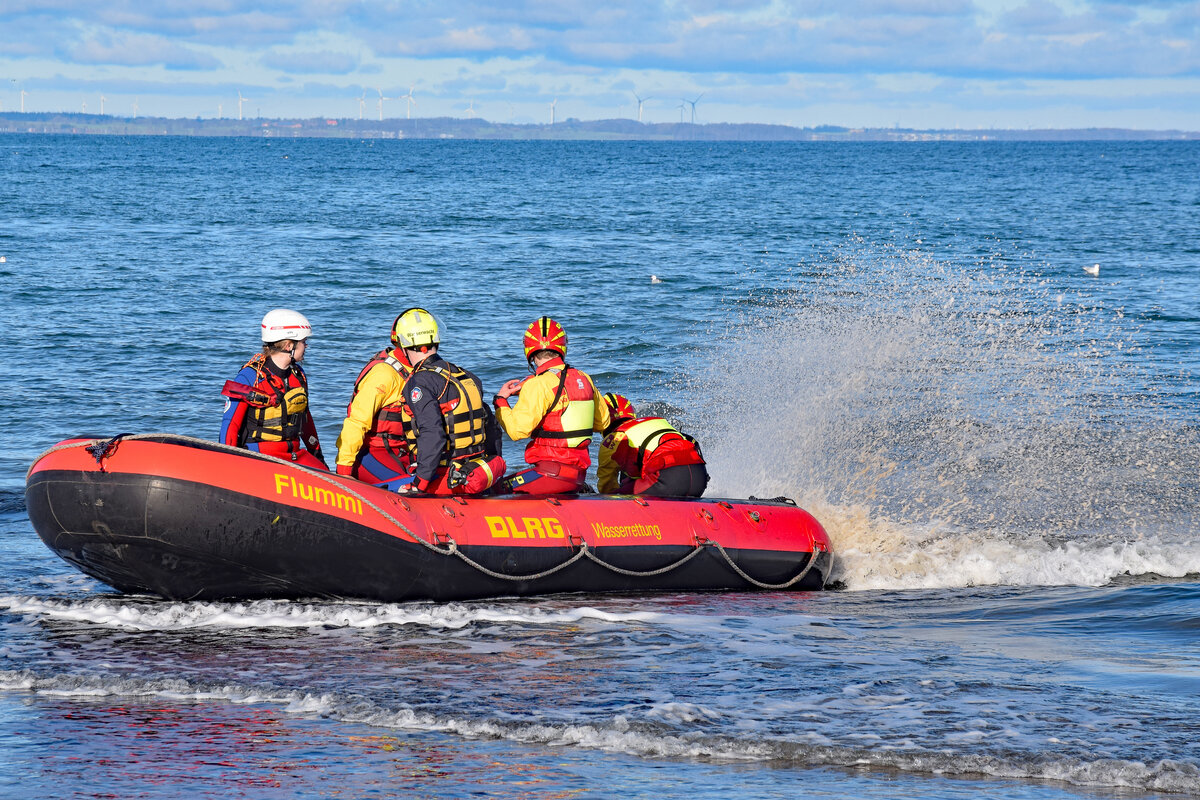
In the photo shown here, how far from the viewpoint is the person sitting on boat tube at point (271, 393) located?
7.55 m

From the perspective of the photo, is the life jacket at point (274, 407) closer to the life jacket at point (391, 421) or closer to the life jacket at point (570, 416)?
the life jacket at point (391, 421)

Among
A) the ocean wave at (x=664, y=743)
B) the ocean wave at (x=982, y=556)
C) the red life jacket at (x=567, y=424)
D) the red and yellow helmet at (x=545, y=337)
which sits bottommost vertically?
the ocean wave at (x=982, y=556)

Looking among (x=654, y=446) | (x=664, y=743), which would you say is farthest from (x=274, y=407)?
(x=664, y=743)

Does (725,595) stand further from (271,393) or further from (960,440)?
(960,440)

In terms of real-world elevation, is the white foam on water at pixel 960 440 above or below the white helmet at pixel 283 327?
below

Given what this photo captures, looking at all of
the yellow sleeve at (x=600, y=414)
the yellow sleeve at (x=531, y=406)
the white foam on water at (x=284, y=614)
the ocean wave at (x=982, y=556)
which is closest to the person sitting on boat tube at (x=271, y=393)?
the white foam on water at (x=284, y=614)

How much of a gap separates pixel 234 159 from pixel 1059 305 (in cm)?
9286

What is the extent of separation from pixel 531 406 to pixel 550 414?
0.16 m

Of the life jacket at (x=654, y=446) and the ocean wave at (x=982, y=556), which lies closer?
the life jacket at (x=654, y=446)

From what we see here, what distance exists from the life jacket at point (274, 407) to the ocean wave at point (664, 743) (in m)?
2.00

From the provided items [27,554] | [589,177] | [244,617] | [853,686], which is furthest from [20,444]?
[589,177]

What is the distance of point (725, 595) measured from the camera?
8523 mm

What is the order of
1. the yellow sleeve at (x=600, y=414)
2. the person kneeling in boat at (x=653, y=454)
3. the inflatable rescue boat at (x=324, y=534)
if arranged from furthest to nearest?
1. the person kneeling in boat at (x=653, y=454)
2. the yellow sleeve at (x=600, y=414)
3. the inflatable rescue boat at (x=324, y=534)

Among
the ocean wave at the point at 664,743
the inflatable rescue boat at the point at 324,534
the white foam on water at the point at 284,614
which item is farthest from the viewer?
the white foam on water at the point at 284,614
